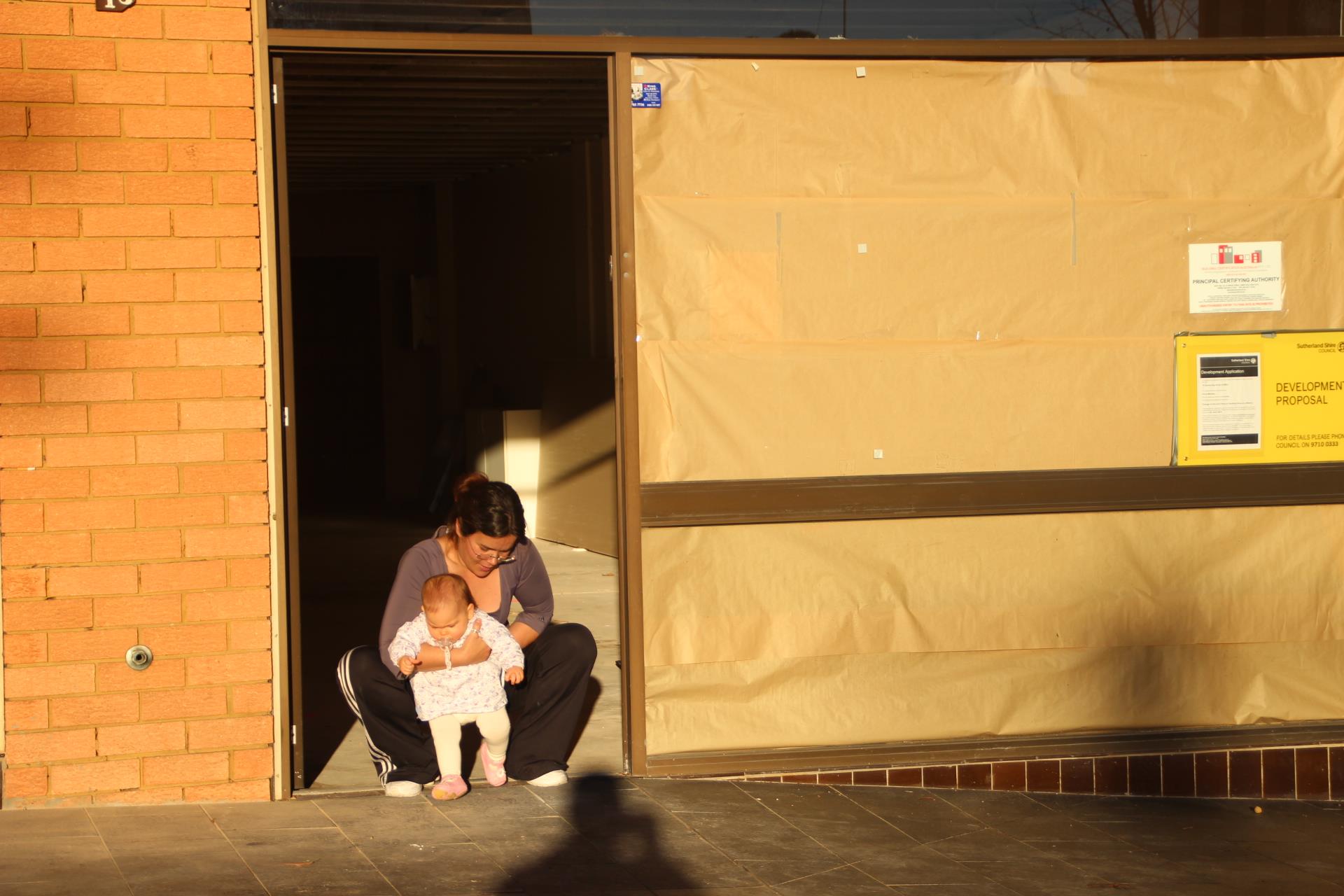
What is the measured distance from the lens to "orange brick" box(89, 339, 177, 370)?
5.17 metres

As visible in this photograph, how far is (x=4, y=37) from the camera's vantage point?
5.05m

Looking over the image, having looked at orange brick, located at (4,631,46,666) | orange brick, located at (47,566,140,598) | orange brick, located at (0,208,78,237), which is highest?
orange brick, located at (0,208,78,237)

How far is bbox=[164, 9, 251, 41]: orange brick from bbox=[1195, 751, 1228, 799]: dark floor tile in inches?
177

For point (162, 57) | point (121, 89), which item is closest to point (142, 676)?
point (121, 89)

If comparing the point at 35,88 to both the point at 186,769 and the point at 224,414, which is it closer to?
the point at 224,414

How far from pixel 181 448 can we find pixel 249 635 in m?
0.69

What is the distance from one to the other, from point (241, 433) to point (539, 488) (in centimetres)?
864

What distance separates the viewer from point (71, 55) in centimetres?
510

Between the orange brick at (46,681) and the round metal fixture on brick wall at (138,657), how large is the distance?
13 centimetres

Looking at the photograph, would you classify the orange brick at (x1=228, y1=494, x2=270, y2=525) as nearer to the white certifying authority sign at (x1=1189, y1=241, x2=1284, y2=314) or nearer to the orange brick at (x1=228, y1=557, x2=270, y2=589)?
the orange brick at (x1=228, y1=557, x2=270, y2=589)

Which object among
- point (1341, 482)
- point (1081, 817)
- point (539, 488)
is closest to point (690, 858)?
point (1081, 817)

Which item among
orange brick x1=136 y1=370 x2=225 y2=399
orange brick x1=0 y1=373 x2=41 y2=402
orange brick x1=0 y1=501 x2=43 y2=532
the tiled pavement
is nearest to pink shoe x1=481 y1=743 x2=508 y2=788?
the tiled pavement

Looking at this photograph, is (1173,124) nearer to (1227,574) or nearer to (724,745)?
(1227,574)

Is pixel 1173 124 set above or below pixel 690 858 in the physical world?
above
